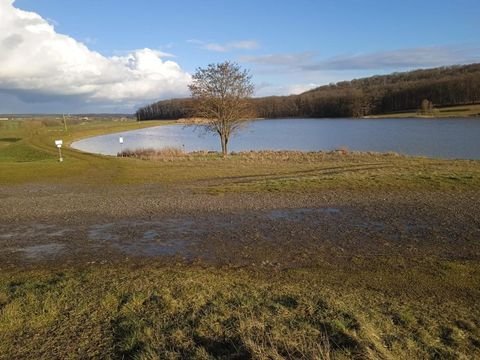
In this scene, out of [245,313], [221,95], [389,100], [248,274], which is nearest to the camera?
[245,313]

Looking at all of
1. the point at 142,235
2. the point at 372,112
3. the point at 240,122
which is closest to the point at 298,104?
the point at 372,112

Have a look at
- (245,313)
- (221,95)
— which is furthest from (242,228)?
(221,95)

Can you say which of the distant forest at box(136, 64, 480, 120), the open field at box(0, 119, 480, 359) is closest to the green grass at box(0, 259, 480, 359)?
the open field at box(0, 119, 480, 359)

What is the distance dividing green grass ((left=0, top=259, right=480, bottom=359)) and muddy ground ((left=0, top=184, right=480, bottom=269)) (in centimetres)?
101

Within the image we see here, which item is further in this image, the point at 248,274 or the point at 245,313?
the point at 248,274

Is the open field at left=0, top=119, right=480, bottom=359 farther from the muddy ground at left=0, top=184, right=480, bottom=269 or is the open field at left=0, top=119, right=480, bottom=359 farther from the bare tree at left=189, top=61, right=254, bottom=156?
the bare tree at left=189, top=61, right=254, bottom=156

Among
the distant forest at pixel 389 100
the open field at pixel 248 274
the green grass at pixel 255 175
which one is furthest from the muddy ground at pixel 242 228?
the distant forest at pixel 389 100

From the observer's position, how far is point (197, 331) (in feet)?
16.0

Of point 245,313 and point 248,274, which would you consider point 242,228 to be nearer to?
point 248,274

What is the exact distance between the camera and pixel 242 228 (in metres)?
10.6

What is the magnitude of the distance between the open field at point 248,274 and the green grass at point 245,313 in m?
0.02

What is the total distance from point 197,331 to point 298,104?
169 metres

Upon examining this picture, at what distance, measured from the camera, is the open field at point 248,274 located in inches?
185

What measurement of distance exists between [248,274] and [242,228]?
347 cm
